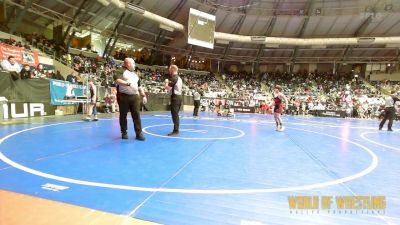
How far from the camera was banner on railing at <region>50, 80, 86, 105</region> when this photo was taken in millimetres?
12475

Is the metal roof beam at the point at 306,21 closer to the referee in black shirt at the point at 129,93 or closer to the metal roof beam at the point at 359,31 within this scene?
the metal roof beam at the point at 359,31

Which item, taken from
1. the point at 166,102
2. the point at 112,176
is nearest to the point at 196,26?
the point at 166,102

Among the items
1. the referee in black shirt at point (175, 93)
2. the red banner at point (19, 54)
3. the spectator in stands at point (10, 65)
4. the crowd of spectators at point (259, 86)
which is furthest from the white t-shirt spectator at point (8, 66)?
the referee in black shirt at point (175, 93)

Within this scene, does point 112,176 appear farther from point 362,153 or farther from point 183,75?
point 183,75

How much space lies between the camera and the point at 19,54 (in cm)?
1466

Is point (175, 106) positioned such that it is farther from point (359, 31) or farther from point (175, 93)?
point (359, 31)

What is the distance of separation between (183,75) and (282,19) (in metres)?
14.7

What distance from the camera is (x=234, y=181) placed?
345cm

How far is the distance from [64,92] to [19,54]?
13.8 ft

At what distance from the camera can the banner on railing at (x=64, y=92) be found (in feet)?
40.9

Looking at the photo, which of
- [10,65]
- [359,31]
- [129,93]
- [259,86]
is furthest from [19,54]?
[359,31]

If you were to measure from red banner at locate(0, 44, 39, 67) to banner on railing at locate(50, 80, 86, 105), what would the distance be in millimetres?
3505

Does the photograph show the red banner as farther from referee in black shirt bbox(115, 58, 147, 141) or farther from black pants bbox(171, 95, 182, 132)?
black pants bbox(171, 95, 182, 132)

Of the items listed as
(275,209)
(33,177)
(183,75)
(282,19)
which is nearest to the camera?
(275,209)
